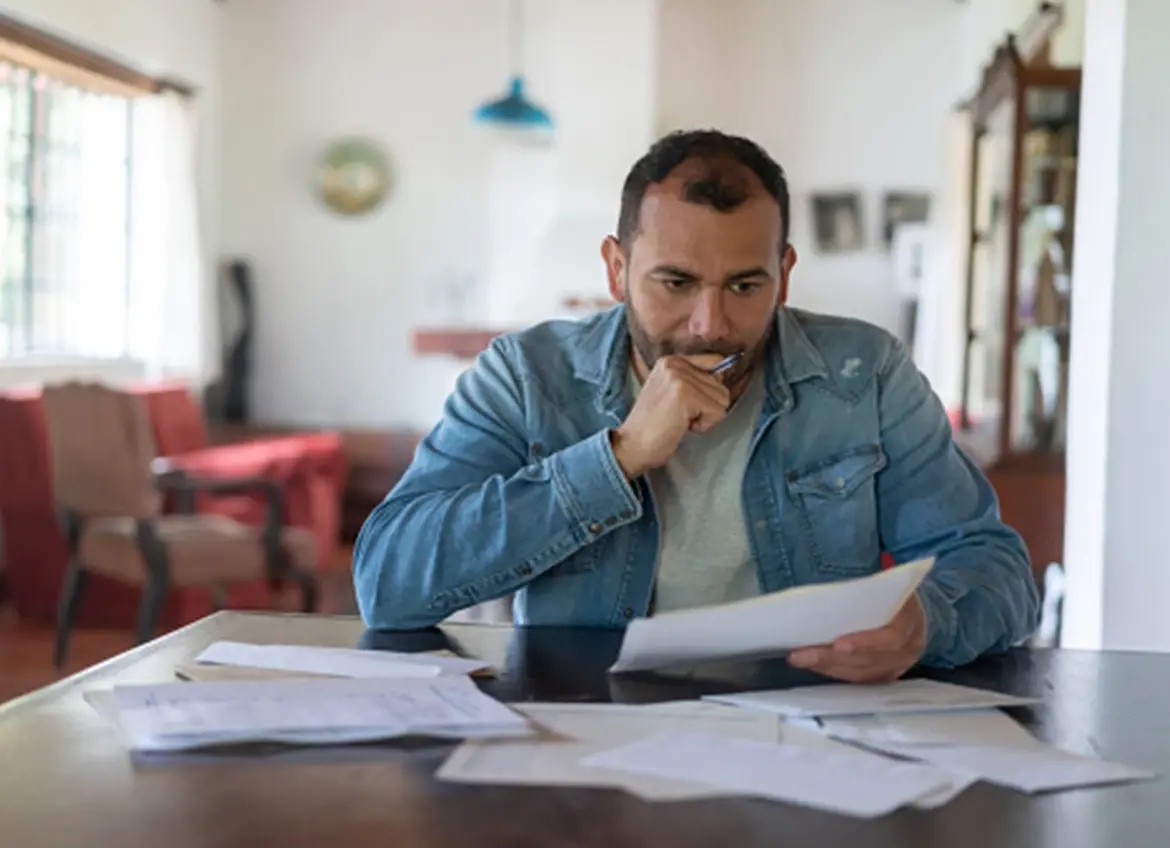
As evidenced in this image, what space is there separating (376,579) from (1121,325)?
52.2 inches

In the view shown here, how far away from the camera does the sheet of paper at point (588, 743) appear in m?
0.88

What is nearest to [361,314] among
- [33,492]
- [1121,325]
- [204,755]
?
[33,492]

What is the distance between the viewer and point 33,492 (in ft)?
15.9

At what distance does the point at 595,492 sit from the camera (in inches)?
55.4

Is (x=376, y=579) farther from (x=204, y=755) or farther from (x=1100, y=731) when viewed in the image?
(x=1100, y=731)

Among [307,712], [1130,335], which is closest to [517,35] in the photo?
[1130,335]

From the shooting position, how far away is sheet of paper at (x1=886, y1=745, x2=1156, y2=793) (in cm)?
90

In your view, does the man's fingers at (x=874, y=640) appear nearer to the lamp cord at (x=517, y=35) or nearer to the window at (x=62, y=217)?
the window at (x=62, y=217)

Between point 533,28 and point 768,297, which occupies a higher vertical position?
point 533,28

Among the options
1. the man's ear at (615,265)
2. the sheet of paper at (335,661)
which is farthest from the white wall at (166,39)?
the sheet of paper at (335,661)

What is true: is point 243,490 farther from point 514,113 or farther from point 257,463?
point 514,113

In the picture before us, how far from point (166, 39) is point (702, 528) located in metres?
5.52

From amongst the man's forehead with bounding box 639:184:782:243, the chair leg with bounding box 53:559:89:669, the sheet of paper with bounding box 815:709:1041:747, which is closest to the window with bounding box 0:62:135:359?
the chair leg with bounding box 53:559:89:669

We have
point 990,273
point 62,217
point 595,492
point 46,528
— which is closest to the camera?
point 595,492
